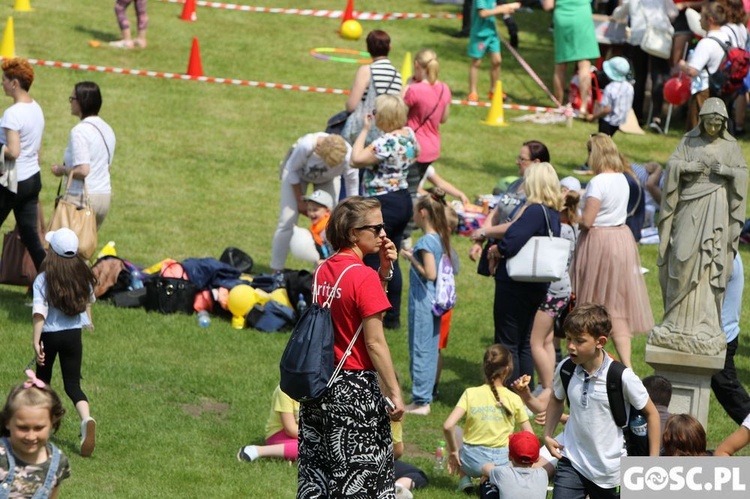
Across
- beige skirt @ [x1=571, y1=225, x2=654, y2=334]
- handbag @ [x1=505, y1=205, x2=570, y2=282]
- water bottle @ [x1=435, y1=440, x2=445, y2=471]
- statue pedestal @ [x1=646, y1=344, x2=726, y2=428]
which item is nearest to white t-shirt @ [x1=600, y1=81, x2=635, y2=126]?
beige skirt @ [x1=571, y1=225, x2=654, y2=334]

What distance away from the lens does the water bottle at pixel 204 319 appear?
37.8 feet

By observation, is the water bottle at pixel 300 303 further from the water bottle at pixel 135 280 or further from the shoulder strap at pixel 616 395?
the shoulder strap at pixel 616 395

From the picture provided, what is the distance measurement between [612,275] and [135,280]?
4.60 m

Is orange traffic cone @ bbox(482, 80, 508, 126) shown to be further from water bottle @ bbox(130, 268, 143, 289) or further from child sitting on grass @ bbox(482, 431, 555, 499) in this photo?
child sitting on grass @ bbox(482, 431, 555, 499)

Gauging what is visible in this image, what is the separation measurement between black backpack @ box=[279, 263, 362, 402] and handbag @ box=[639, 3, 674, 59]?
15.1 meters

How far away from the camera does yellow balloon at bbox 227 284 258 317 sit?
1157 cm

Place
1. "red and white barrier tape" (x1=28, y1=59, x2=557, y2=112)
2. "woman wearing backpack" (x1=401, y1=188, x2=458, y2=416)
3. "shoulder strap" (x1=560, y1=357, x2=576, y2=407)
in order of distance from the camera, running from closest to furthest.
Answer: "shoulder strap" (x1=560, y1=357, x2=576, y2=407) → "woman wearing backpack" (x1=401, y1=188, x2=458, y2=416) → "red and white barrier tape" (x1=28, y1=59, x2=557, y2=112)

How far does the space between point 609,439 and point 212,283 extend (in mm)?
5949

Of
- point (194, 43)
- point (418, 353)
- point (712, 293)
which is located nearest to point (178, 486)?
point (418, 353)

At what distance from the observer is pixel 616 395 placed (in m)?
6.71

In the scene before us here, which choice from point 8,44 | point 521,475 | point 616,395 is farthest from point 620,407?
point 8,44

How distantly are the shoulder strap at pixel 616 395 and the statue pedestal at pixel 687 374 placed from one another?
7.67ft

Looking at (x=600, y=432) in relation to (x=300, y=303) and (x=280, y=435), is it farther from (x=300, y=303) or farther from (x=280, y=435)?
(x=300, y=303)

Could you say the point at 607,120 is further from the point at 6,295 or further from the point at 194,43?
the point at 6,295
